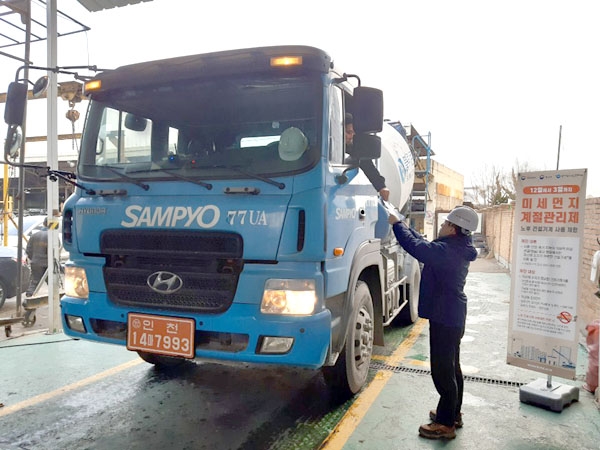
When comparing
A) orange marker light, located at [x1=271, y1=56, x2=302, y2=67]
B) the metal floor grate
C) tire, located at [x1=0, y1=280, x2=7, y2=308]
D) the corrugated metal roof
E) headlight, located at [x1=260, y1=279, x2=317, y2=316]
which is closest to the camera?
headlight, located at [x1=260, y1=279, x2=317, y2=316]

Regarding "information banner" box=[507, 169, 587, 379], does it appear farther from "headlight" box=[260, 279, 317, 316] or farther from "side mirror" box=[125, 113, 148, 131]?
"side mirror" box=[125, 113, 148, 131]

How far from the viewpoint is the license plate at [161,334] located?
2.95 metres

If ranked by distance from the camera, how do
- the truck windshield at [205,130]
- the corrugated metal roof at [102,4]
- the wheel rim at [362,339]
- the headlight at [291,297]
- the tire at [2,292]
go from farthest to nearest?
the tire at [2,292] → the corrugated metal roof at [102,4] → the wheel rim at [362,339] → the truck windshield at [205,130] → the headlight at [291,297]

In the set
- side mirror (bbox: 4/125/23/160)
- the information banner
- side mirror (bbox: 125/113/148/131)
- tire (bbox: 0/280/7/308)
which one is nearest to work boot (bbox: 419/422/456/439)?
the information banner

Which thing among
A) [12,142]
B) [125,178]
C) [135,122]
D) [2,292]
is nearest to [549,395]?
[125,178]

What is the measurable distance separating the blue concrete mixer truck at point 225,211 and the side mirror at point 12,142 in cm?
48

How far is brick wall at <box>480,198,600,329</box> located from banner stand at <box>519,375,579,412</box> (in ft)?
2.11

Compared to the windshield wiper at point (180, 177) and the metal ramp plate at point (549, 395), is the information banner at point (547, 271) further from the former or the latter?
the windshield wiper at point (180, 177)

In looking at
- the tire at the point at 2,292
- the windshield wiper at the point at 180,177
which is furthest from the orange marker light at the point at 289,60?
the tire at the point at 2,292

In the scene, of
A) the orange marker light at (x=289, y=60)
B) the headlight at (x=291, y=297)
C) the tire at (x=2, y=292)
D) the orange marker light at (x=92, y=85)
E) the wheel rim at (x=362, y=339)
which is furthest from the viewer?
the tire at (x=2, y=292)

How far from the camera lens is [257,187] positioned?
9.56 ft

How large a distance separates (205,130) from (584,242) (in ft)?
17.3

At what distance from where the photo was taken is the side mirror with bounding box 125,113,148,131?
138 inches

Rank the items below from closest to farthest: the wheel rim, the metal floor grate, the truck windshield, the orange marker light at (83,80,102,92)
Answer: the truck windshield, the orange marker light at (83,80,102,92), the wheel rim, the metal floor grate
